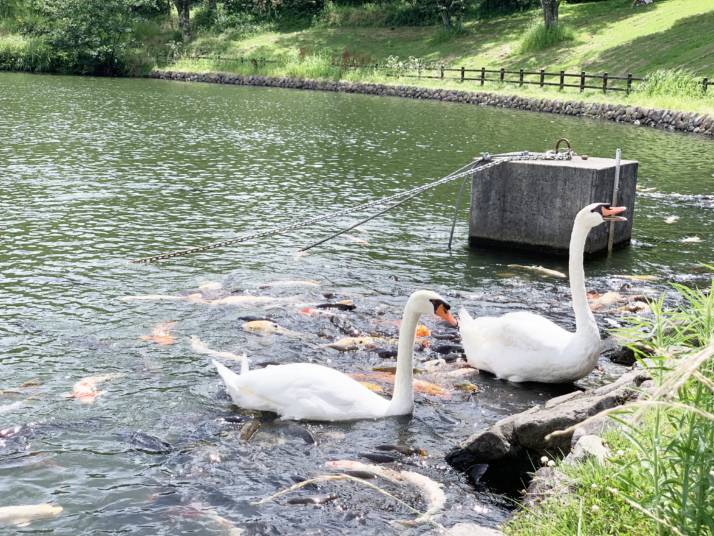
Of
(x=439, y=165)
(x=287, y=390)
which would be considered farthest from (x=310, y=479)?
(x=439, y=165)

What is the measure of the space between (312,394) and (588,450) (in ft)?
10.1

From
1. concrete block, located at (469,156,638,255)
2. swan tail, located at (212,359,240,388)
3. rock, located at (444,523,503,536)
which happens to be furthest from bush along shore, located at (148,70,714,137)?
rock, located at (444,523,503,536)

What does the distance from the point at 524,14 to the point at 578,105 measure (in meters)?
21.9

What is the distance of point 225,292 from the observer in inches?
545

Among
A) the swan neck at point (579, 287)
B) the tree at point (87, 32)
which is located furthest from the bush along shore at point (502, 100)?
the swan neck at point (579, 287)

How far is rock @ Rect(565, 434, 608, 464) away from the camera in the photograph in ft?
22.0

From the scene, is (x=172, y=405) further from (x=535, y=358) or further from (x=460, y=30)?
(x=460, y=30)

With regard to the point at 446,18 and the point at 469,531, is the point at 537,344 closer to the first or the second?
the point at 469,531

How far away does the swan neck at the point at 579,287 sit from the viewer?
9805 millimetres

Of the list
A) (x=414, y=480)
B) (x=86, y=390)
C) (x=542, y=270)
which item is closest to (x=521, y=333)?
(x=414, y=480)

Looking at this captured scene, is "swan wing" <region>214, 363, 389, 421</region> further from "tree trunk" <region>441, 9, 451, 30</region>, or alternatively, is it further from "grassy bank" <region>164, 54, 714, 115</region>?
"tree trunk" <region>441, 9, 451, 30</region>

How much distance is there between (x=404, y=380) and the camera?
9.11 m

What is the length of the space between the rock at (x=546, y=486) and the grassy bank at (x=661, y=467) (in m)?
0.05

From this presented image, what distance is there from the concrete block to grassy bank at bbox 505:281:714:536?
927 cm
